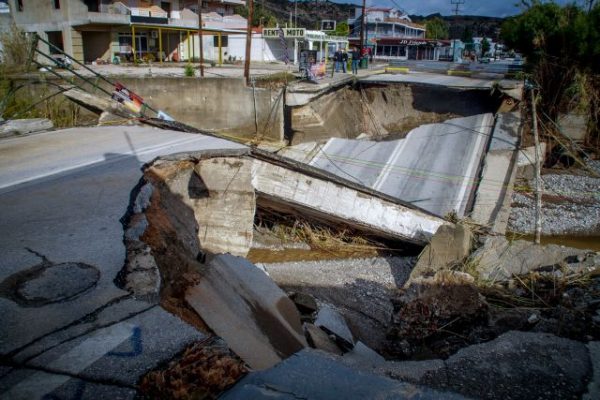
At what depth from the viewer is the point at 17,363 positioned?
2.37 m

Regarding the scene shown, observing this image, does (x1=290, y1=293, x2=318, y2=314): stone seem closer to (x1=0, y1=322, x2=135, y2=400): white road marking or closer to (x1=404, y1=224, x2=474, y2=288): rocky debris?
(x1=0, y1=322, x2=135, y2=400): white road marking

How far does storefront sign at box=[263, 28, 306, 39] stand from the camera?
3297 cm

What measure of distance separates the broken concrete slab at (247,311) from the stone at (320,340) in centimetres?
19

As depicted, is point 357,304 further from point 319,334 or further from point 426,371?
point 426,371

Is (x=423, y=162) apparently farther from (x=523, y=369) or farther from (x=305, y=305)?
(x=523, y=369)

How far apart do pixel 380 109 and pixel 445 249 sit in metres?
14.2

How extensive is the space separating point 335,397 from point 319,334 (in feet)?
7.50

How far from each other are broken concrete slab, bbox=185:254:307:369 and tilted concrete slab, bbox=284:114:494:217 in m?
9.00

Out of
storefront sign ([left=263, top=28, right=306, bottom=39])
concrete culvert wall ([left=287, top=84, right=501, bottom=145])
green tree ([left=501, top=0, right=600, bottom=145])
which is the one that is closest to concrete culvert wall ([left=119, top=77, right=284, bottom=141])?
concrete culvert wall ([left=287, top=84, right=501, bottom=145])

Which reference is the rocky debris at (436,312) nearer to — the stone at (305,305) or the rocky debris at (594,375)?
the stone at (305,305)

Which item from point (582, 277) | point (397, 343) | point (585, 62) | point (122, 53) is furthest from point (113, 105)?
point (122, 53)

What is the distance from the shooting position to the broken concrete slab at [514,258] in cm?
725

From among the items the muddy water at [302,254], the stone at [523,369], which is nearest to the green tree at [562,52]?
the muddy water at [302,254]

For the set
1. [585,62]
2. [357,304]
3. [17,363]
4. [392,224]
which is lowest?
[357,304]
